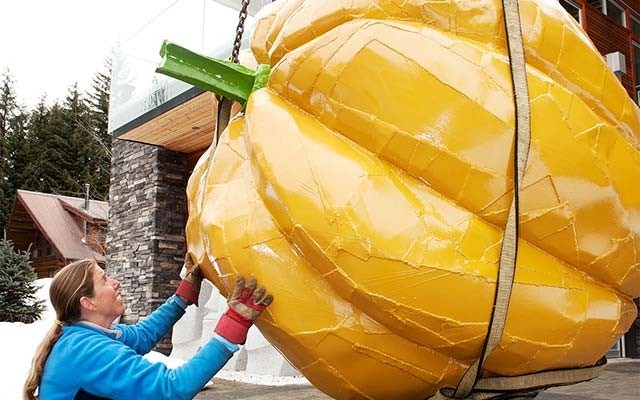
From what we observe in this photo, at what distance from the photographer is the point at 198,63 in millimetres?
1807

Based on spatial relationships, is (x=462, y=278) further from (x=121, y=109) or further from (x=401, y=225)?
(x=121, y=109)

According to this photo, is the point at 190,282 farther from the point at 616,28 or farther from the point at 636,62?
the point at 636,62

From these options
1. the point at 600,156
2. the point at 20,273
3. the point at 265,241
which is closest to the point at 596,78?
the point at 600,156

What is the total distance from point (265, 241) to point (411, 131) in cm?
49

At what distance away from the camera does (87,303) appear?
2119mm

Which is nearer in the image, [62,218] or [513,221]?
[513,221]

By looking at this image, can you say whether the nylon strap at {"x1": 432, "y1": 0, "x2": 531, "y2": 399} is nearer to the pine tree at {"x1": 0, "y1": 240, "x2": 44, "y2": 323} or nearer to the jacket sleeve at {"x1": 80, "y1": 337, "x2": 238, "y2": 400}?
the jacket sleeve at {"x1": 80, "y1": 337, "x2": 238, "y2": 400}

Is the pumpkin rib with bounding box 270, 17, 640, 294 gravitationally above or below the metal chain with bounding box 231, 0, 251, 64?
below

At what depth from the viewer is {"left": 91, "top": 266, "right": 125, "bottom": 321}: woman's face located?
7.06ft

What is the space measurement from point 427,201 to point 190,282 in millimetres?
1172

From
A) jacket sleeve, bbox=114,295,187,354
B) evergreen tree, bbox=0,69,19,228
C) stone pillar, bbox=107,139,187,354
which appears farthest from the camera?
evergreen tree, bbox=0,69,19,228

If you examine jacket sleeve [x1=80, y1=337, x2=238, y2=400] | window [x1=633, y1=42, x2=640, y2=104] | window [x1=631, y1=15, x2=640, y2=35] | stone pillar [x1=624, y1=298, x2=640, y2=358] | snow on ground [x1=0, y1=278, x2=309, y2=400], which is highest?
window [x1=631, y1=15, x2=640, y2=35]

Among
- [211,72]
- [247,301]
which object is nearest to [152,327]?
[247,301]

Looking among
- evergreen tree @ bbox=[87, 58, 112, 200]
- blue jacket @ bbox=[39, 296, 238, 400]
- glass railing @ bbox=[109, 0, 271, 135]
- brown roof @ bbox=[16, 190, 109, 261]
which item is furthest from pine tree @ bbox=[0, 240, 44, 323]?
evergreen tree @ bbox=[87, 58, 112, 200]
